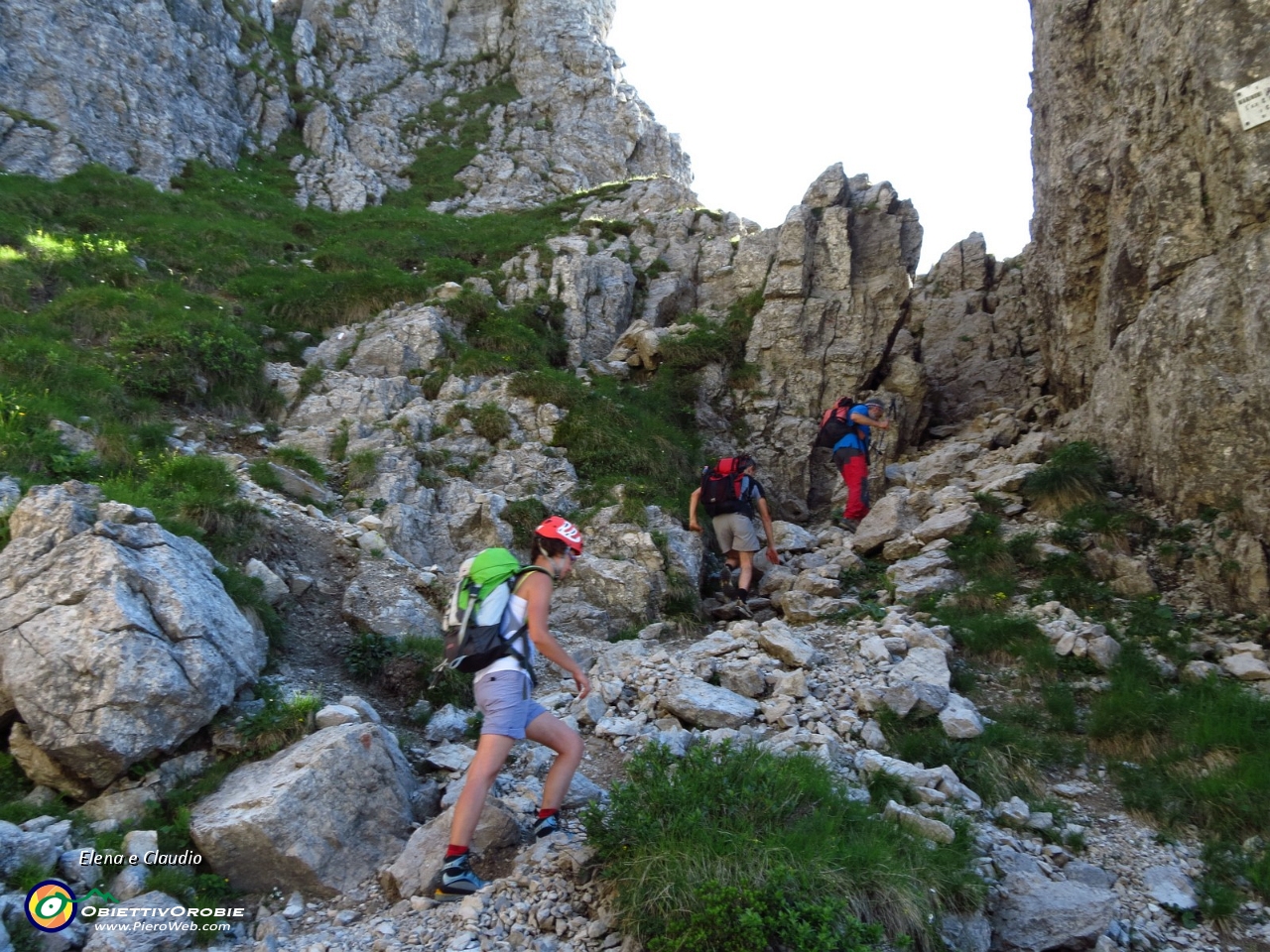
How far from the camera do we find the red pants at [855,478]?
1358 cm

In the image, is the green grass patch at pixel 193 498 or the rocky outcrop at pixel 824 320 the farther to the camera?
the rocky outcrop at pixel 824 320

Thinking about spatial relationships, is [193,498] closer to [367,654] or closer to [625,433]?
[367,654]

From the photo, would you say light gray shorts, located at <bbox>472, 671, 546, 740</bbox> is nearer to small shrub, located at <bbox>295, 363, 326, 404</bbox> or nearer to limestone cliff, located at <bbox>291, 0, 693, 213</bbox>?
small shrub, located at <bbox>295, 363, 326, 404</bbox>

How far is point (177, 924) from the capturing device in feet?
15.5

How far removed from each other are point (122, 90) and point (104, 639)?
2497cm

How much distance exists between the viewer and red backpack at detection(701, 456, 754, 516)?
1145 centimetres

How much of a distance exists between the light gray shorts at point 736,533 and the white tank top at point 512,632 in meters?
6.36

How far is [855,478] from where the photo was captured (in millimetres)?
13602

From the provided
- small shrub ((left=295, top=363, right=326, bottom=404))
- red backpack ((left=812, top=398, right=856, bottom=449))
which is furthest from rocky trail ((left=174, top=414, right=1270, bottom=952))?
small shrub ((left=295, top=363, right=326, bottom=404))

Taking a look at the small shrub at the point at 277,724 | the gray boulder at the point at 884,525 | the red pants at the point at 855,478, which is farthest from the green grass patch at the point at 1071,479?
the small shrub at the point at 277,724

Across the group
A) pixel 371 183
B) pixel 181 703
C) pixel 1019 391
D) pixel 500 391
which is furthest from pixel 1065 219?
pixel 371 183

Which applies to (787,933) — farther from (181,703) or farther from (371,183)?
(371,183)

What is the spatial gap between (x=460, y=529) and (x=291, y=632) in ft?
12.1

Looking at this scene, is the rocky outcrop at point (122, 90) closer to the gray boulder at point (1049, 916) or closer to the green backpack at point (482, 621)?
the green backpack at point (482, 621)
